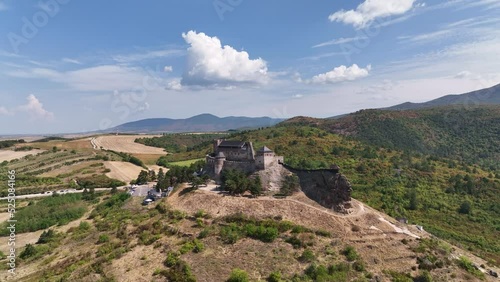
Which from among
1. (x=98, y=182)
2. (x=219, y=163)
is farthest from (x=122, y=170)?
(x=219, y=163)

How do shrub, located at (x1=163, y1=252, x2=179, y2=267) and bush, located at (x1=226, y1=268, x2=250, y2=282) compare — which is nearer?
bush, located at (x1=226, y1=268, x2=250, y2=282)

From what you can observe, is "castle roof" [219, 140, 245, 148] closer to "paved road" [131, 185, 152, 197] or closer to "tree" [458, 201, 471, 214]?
"paved road" [131, 185, 152, 197]

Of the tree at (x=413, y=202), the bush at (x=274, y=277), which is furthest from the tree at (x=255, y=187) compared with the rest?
the tree at (x=413, y=202)

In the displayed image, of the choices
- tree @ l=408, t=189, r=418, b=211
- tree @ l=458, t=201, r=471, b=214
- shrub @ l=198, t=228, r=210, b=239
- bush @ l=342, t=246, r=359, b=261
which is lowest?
tree @ l=458, t=201, r=471, b=214

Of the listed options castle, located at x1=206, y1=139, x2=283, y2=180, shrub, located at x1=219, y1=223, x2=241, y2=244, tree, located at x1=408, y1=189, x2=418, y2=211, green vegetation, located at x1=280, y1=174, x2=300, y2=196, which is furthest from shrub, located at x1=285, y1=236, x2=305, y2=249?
tree, located at x1=408, y1=189, x2=418, y2=211

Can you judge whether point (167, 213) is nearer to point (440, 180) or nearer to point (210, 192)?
point (210, 192)

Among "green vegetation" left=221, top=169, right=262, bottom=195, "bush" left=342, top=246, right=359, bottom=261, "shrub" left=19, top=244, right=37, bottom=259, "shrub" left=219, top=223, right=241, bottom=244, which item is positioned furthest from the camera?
"green vegetation" left=221, top=169, right=262, bottom=195
